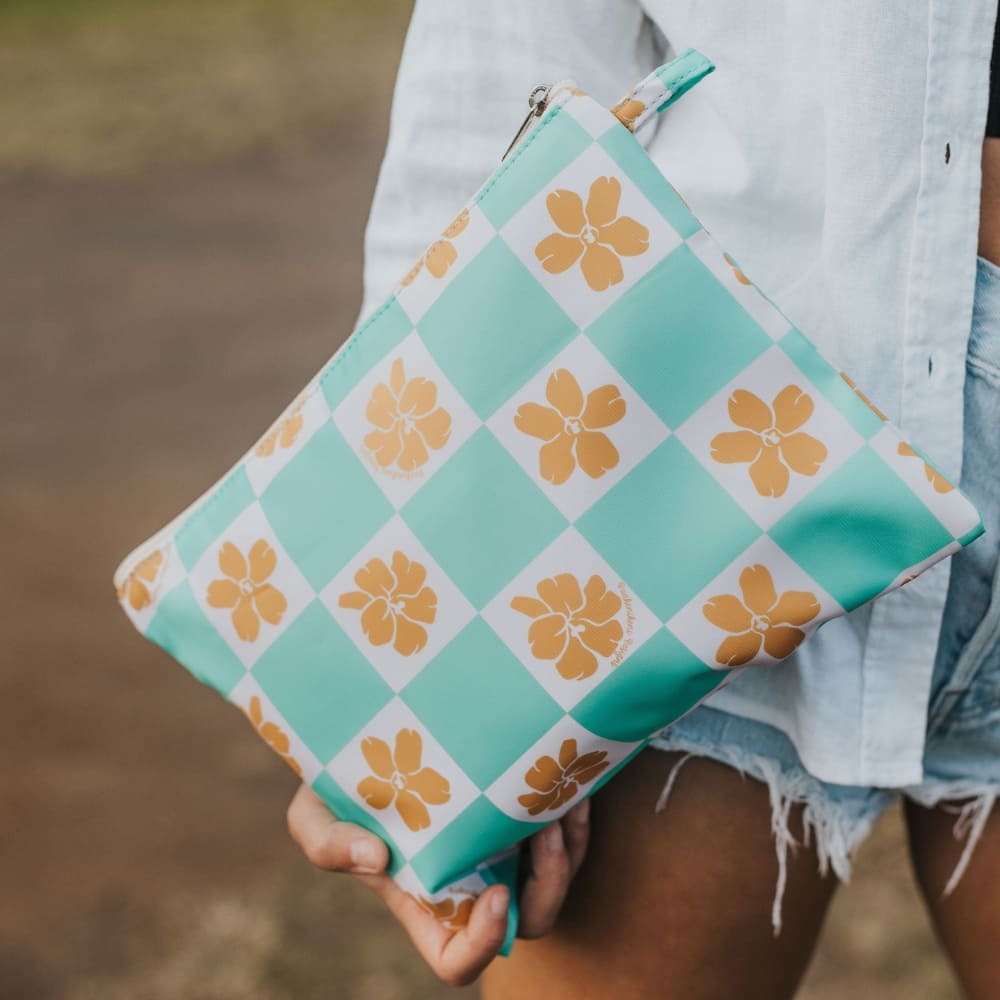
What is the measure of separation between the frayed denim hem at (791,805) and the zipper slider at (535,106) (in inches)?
15.0

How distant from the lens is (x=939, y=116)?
0.67 meters

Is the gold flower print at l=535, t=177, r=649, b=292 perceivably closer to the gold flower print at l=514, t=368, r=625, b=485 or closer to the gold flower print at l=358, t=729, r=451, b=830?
the gold flower print at l=514, t=368, r=625, b=485

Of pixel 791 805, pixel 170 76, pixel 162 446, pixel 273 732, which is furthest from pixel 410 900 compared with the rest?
pixel 170 76

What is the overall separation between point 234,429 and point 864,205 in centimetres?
200

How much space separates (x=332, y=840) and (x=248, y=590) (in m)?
0.17

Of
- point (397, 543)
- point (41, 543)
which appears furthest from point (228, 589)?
point (41, 543)

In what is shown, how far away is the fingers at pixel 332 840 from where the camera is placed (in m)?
0.76

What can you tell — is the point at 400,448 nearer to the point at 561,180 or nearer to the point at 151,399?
the point at 561,180

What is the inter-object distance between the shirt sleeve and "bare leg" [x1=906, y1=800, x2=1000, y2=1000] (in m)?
0.54

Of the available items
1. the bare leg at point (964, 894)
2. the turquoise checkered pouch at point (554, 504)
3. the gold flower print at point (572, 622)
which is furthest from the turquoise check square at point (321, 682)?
the bare leg at point (964, 894)

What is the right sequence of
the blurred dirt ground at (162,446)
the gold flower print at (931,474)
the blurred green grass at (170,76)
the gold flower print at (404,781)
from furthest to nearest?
the blurred green grass at (170,76)
the blurred dirt ground at (162,446)
the gold flower print at (404,781)
the gold flower print at (931,474)

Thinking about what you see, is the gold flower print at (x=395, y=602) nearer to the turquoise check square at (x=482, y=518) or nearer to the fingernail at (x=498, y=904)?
the turquoise check square at (x=482, y=518)

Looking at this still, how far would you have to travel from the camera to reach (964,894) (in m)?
0.85

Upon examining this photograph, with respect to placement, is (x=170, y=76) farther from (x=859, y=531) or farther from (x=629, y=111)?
(x=859, y=531)
